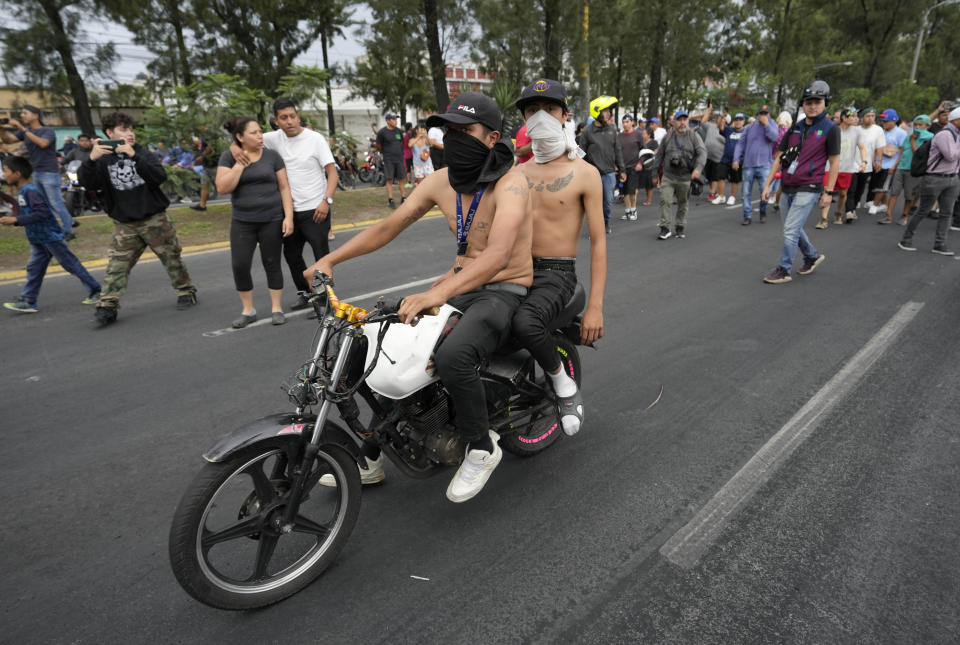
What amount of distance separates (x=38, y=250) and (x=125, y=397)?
3132mm

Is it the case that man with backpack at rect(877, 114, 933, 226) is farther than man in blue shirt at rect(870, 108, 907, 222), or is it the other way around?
man in blue shirt at rect(870, 108, 907, 222)

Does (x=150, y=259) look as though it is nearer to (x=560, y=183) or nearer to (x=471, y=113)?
(x=560, y=183)

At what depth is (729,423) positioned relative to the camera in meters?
3.55

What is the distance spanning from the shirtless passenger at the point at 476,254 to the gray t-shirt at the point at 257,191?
3056mm

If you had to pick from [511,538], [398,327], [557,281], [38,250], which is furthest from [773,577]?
[38,250]

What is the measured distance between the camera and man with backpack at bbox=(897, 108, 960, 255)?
7.37 meters

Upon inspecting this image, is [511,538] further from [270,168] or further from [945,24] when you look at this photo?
[945,24]

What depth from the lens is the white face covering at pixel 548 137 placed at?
3.15 m

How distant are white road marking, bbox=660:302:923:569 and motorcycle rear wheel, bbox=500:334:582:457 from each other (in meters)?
0.92

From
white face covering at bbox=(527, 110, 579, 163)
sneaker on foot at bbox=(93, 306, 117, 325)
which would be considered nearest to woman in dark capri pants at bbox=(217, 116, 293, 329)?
sneaker on foot at bbox=(93, 306, 117, 325)

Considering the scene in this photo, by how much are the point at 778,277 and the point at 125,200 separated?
731cm

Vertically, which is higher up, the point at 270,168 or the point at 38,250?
the point at 270,168

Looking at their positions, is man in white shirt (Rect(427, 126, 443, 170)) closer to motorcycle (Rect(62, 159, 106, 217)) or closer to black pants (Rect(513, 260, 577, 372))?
motorcycle (Rect(62, 159, 106, 217))

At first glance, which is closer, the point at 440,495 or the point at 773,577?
the point at 773,577
